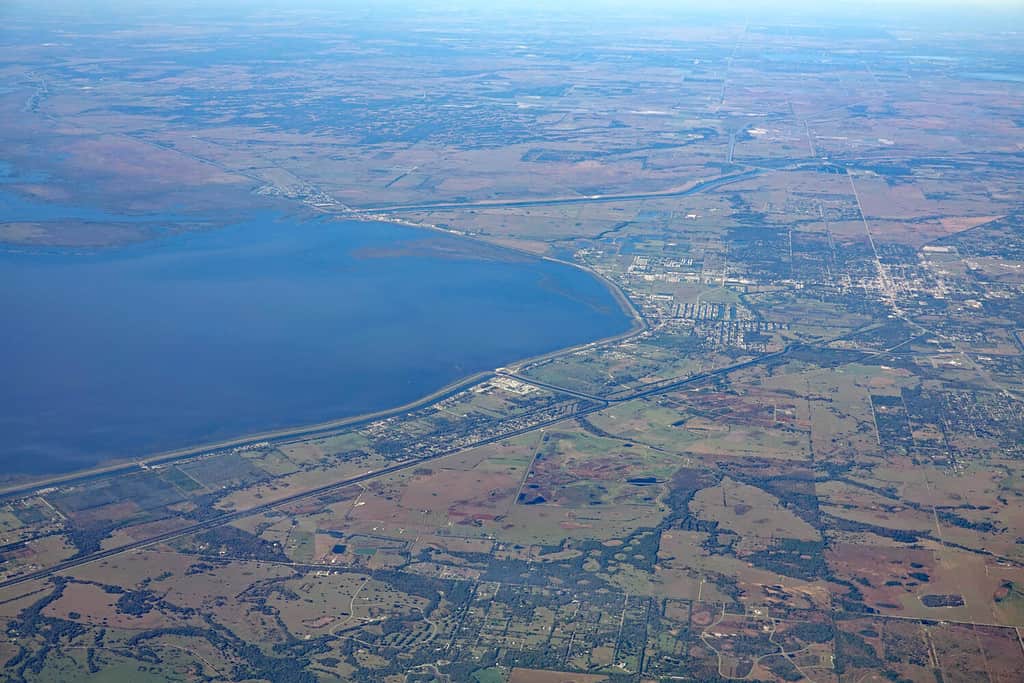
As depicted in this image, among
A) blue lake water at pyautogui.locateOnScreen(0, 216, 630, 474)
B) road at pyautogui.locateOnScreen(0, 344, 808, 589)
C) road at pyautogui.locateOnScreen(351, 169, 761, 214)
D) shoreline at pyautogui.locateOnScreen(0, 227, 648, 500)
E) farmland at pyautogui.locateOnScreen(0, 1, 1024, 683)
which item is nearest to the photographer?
farmland at pyautogui.locateOnScreen(0, 1, 1024, 683)

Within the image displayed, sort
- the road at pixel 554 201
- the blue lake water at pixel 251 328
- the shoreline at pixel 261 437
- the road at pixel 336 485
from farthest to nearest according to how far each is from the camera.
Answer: the road at pixel 554 201 → the blue lake water at pixel 251 328 → the shoreline at pixel 261 437 → the road at pixel 336 485

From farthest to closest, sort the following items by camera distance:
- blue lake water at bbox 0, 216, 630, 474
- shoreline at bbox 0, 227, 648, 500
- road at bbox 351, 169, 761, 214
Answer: road at bbox 351, 169, 761, 214 < blue lake water at bbox 0, 216, 630, 474 < shoreline at bbox 0, 227, 648, 500

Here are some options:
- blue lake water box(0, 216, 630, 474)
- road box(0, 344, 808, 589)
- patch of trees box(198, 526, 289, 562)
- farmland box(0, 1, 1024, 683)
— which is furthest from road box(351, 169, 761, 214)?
patch of trees box(198, 526, 289, 562)

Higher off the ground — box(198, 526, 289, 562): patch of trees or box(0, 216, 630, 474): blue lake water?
box(0, 216, 630, 474): blue lake water

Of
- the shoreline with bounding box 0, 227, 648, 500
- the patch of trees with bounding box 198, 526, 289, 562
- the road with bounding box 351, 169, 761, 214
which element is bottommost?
the patch of trees with bounding box 198, 526, 289, 562

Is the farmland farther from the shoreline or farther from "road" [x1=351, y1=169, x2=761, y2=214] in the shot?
"road" [x1=351, y1=169, x2=761, y2=214]

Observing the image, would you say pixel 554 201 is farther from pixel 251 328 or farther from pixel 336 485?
pixel 336 485

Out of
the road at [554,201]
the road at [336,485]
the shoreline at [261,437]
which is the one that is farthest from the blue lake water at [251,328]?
the road at [336,485]

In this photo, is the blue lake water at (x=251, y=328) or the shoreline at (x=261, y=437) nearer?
the shoreline at (x=261, y=437)

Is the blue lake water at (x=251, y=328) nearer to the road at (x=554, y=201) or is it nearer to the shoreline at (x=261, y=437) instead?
the shoreline at (x=261, y=437)

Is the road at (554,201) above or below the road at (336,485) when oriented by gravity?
above
